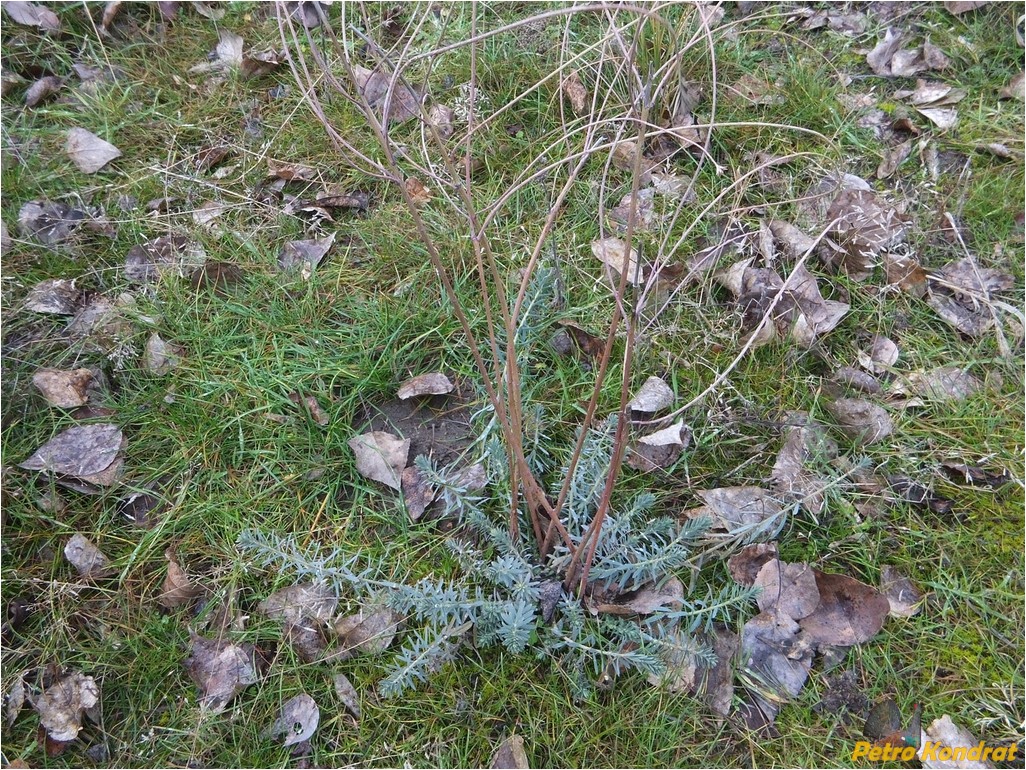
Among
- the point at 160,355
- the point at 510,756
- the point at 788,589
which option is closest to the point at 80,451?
the point at 160,355

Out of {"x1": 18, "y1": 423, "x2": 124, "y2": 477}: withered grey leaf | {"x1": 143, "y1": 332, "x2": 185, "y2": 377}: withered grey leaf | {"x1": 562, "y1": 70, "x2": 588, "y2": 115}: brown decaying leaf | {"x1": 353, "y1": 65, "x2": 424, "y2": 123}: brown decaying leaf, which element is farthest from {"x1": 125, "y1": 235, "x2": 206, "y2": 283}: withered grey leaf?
{"x1": 562, "y1": 70, "x2": 588, "y2": 115}: brown decaying leaf

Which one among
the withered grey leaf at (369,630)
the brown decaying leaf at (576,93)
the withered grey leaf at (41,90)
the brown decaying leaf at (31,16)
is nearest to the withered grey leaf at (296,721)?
the withered grey leaf at (369,630)

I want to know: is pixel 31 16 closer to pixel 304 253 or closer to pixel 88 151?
pixel 88 151

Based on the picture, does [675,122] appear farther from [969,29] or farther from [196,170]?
[196,170]

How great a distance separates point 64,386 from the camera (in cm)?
186

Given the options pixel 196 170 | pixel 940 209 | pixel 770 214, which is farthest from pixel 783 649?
pixel 196 170

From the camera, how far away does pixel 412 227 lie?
215 centimetres

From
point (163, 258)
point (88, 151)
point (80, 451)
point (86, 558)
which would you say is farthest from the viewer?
point (88, 151)

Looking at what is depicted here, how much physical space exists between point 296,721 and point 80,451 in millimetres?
880

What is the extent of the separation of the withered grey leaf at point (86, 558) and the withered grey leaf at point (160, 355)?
0.47 metres

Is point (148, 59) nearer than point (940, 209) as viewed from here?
No

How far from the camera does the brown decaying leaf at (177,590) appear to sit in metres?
1.60

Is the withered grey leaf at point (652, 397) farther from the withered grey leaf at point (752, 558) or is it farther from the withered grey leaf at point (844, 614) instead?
the withered grey leaf at point (844, 614)

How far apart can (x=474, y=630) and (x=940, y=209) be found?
1.88 metres
